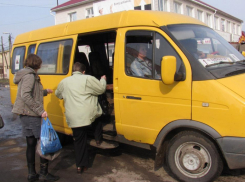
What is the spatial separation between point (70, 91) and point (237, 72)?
2.58 metres

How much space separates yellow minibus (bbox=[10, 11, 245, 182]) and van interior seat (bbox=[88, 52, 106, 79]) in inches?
59.9

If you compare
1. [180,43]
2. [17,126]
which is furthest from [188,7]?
[180,43]

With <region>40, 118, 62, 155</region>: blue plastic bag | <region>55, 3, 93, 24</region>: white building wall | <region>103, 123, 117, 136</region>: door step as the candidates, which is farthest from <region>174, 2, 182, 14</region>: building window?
<region>40, 118, 62, 155</region>: blue plastic bag

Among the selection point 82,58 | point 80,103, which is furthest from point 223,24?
point 80,103

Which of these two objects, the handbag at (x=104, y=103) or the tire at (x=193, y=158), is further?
the handbag at (x=104, y=103)

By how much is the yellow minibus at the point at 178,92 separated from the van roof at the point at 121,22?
17 mm

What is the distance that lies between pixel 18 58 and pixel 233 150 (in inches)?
219

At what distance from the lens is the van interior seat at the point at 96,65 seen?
20.7 ft

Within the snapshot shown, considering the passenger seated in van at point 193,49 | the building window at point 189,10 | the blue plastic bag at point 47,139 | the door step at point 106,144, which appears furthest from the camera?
the building window at point 189,10

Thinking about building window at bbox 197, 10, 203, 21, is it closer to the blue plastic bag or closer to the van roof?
the van roof

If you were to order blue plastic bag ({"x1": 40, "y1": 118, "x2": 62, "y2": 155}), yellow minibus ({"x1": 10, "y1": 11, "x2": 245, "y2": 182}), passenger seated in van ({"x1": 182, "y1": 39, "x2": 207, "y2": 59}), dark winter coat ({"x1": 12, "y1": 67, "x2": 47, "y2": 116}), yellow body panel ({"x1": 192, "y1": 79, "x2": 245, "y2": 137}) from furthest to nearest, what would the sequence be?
blue plastic bag ({"x1": 40, "y1": 118, "x2": 62, "y2": 155}) → dark winter coat ({"x1": 12, "y1": 67, "x2": 47, "y2": 116}) → passenger seated in van ({"x1": 182, "y1": 39, "x2": 207, "y2": 59}) → yellow minibus ({"x1": 10, "y1": 11, "x2": 245, "y2": 182}) → yellow body panel ({"x1": 192, "y1": 79, "x2": 245, "y2": 137})

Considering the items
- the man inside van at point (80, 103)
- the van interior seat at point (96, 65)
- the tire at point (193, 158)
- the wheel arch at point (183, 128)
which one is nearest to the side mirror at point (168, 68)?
the wheel arch at point (183, 128)

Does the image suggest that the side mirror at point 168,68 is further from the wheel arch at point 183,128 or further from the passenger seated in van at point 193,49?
the wheel arch at point 183,128

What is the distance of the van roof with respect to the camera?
3.99m
